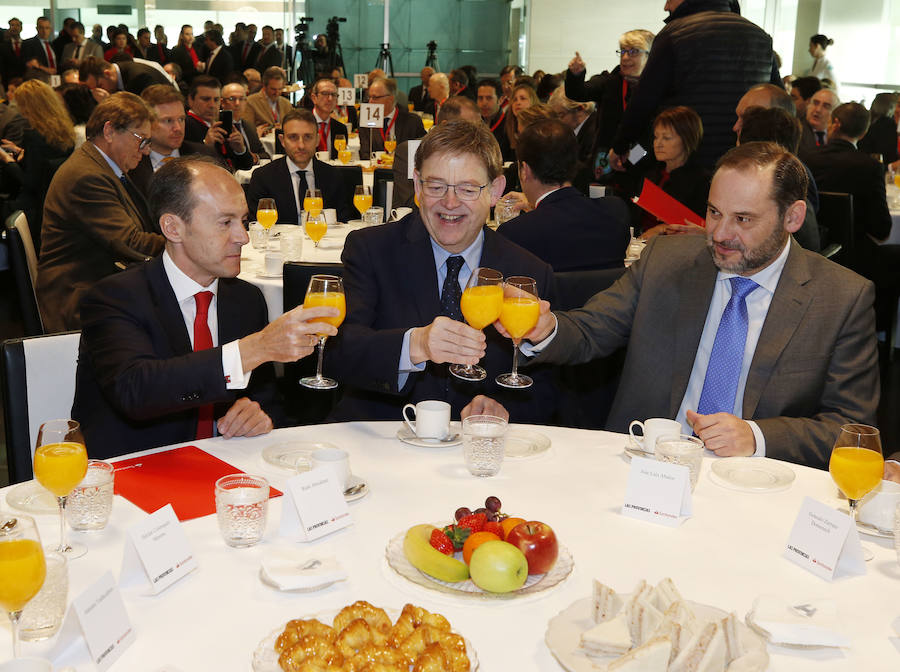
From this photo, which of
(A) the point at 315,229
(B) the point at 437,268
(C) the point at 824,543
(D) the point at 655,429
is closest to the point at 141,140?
(A) the point at 315,229

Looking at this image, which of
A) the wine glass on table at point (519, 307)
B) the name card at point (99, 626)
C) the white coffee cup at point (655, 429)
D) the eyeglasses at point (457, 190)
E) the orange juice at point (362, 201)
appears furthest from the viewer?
the orange juice at point (362, 201)

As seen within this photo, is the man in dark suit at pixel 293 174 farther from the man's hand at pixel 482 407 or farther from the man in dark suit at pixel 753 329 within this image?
the man's hand at pixel 482 407

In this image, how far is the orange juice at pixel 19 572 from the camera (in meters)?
A: 1.24

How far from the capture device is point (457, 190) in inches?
107

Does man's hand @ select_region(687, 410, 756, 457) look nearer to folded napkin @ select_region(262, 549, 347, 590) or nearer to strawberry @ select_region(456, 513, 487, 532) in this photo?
strawberry @ select_region(456, 513, 487, 532)

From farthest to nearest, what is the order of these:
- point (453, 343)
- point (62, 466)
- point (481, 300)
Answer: point (481, 300) < point (453, 343) < point (62, 466)

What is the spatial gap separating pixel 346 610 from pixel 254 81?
11.2 m

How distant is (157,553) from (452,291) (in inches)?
59.0

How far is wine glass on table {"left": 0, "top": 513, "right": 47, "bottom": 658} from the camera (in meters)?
1.25

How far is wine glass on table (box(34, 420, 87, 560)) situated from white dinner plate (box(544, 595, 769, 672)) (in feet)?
2.64

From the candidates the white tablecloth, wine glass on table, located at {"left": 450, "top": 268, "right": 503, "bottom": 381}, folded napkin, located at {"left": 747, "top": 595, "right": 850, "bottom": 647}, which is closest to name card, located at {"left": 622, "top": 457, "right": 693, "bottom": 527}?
the white tablecloth

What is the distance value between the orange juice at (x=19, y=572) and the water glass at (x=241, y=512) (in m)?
0.38

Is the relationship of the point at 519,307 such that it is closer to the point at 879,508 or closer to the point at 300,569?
the point at 879,508

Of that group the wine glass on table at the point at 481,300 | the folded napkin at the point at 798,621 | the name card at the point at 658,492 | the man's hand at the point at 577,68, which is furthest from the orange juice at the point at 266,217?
the man's hand at the point at 577,68
